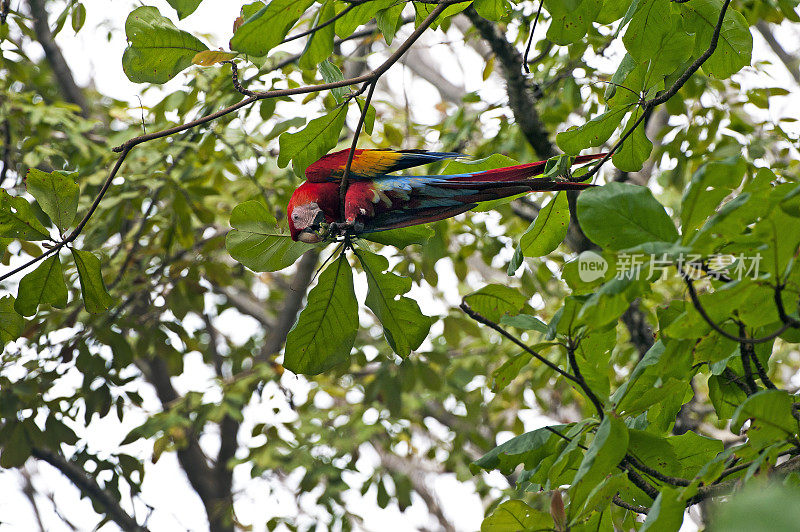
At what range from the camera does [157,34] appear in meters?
1.09

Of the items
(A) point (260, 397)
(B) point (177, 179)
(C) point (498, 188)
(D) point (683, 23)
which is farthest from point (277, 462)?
(D) point (683, 23)

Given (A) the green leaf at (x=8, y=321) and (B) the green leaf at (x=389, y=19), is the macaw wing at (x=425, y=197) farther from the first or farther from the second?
(A) the green leaf at (x=8, y=321)

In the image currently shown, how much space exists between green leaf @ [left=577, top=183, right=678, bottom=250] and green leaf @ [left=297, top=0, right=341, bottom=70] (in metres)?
0.54

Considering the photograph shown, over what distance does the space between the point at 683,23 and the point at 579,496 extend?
817 millimetres

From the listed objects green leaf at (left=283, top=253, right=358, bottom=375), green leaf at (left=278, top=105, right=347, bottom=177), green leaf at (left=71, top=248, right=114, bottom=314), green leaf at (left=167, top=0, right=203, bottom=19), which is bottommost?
green leaf at (left=283, top=253, right=358, bottom=375)

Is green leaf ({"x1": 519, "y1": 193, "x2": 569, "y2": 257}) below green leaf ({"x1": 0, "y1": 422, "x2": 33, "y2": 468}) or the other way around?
below

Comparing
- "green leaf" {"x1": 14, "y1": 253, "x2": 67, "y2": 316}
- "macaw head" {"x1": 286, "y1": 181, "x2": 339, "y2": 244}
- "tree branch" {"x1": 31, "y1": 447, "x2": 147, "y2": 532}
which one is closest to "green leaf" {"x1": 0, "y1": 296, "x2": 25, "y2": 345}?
"green leaf" {"x1": 14, "y1": 253, "x2": 67, "y2": 316}

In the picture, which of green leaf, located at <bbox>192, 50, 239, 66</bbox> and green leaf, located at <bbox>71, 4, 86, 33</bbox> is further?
green leaf, located at <bbox>71, 4, 86, 33</bbox>

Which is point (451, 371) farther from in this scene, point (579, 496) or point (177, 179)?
point (579, 496)

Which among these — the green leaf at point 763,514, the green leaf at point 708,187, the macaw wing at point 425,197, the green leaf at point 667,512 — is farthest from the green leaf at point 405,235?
the green leaf at point 763,514

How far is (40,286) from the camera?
1162 millimetres

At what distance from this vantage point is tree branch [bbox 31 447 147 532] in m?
2.78


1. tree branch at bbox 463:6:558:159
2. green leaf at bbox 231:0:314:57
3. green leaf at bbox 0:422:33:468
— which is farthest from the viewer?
green leaf at bbox 0:422:33:468

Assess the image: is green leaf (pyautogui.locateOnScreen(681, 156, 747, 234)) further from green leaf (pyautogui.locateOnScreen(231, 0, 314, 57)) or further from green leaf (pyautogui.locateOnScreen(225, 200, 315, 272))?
green leaf (pyautogui.locateOnScreen(225, 200, 315, 272))
